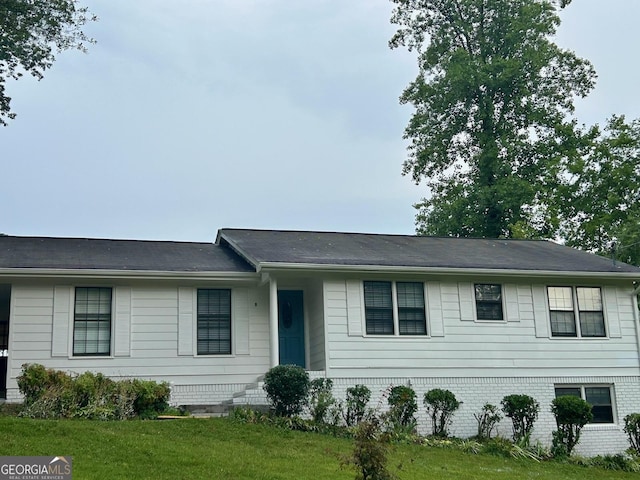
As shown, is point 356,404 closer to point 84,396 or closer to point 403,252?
point 403,252

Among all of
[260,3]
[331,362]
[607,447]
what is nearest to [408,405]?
[331,362]

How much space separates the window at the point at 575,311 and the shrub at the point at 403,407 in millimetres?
4305

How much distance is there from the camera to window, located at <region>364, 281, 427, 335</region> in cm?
1684

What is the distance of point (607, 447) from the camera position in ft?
55.9

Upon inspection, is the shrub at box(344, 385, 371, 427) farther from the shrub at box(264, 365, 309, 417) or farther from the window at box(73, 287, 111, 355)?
the window at box(73, 287, 111, 355)

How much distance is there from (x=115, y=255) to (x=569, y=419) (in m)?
10.1

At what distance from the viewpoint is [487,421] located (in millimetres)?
16312

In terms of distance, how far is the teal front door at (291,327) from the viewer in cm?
1759

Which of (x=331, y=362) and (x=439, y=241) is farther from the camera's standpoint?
(x=439, y=241)

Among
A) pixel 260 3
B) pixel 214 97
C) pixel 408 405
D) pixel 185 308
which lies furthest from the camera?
pixel 214 97

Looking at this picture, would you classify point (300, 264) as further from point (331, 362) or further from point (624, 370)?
point (624, 370)

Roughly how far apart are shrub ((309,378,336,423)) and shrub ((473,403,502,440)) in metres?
3.23

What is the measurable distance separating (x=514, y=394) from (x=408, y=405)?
2761 millimetres

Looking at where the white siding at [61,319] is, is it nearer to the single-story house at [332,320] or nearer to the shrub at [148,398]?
the single-story house at [332,320]
